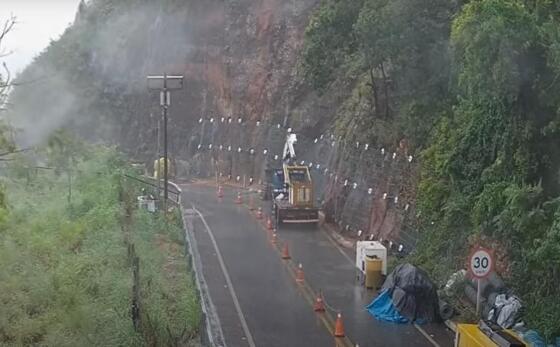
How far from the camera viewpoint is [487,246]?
21375mm

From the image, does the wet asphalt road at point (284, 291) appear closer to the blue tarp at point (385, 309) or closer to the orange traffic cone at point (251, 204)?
the blue tarp at point (385, 309)

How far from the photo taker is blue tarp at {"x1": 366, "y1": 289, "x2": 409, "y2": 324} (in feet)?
66.7

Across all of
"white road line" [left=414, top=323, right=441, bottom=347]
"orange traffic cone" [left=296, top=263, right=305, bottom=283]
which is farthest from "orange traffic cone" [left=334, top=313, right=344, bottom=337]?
"orange traffic cone" [left=296, top=263, right=305, bottom=283]

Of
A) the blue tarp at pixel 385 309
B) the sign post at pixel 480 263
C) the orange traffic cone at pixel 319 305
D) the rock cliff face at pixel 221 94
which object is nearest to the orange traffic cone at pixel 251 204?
the rock cliff face at pixel 221 94

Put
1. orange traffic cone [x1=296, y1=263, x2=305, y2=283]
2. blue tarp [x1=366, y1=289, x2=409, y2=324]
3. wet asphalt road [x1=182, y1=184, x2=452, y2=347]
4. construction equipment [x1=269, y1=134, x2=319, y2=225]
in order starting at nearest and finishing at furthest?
wet asphalt road [x1=182, y1=184, x2=452, y2=347] < blue tarp [x1=366, y1=289, x2=409, y2=324] < orange traffic cone [x1=296, y1=263, x2=305, y2=283] < construction equipment [x1=269, y1=134, x2=319, y2=225]

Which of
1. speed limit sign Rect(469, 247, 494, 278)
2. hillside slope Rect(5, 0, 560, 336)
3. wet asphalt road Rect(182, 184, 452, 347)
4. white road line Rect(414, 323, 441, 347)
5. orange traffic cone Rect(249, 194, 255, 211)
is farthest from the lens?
orange traffic cone Rect(249, 194, 255, 211)

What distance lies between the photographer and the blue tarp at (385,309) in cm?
2033

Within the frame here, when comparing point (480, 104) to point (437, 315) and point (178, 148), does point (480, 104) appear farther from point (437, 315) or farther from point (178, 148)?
point (178, 148)

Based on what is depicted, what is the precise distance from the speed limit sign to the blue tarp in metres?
3.31

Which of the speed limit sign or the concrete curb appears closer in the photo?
the concrete curb

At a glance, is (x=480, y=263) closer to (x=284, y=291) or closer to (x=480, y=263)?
(x=480, y=263)

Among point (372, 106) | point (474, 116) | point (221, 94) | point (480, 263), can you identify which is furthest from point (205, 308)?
point (221, 94)

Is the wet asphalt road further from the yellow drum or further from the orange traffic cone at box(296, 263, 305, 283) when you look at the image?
the yellow drum

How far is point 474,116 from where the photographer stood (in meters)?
22.9
